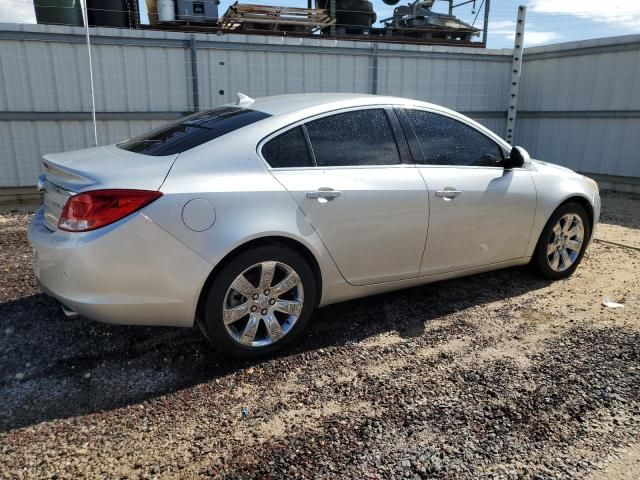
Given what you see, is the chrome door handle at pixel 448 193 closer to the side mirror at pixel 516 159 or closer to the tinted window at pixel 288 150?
the side mirror at pixel 516 159

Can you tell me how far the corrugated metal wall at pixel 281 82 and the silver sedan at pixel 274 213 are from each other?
5.24 metres

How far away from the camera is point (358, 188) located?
3516 mm

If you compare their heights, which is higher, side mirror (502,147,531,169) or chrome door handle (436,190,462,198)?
side mirror (502,147,531,169)

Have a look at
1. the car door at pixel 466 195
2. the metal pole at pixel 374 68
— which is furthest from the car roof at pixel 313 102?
the metal pole at pixel 374 68

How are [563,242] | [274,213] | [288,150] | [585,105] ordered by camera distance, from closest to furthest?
[274,213]
[288,150]
[563,242]
[585,105]

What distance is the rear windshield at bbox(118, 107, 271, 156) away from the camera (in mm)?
3318

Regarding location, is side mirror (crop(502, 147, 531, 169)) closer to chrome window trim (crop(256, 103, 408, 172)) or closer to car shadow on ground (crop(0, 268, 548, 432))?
chrome window trim (crop(256, 103, 408, 172))

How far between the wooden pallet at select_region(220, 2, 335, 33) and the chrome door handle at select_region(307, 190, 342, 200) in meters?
8.90

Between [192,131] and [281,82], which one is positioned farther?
[281,82]

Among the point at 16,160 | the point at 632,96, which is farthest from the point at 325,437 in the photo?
the point at 632,96

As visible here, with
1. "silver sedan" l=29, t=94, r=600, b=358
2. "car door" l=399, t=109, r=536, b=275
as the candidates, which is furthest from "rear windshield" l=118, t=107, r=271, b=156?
"car door" l=399, t=109, r=536, b=275

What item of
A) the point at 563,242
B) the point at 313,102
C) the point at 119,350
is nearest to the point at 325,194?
the point at 313,102

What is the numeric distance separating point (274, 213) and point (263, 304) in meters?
0.58

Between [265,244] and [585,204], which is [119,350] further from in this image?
[585,204]
